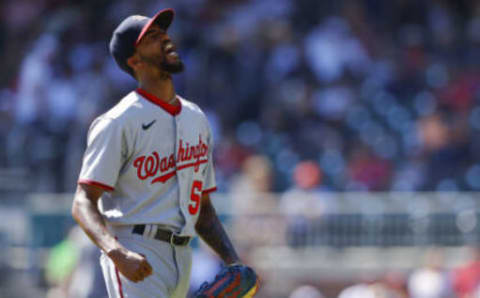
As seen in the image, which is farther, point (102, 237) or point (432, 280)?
point (432, 280)

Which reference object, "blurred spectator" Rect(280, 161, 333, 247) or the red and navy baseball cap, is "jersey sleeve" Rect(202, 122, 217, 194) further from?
"blurred spectator" Rect(280, 161, 333, 247)

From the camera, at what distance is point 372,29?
574 inches

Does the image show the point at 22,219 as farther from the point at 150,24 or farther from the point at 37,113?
the point at 150,24

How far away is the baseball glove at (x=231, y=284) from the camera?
4352 mm

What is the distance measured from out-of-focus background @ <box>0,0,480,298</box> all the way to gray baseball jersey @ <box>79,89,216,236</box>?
4.05m

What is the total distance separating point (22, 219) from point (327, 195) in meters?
3.56

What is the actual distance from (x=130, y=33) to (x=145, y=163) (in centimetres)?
58

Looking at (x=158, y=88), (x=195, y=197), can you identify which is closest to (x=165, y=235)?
(x=195, y=197)

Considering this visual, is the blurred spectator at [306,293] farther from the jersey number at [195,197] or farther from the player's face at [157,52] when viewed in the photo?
the player's face at [157,52]

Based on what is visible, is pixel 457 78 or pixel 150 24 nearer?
pixel 150 24

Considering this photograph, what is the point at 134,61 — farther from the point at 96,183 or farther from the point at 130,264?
the point at 130,264

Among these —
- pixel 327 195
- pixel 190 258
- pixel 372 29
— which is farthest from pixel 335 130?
pixel 190 258

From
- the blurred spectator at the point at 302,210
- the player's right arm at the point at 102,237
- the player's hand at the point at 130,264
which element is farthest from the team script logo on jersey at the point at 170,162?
the blurred spectator at the point at 302,210

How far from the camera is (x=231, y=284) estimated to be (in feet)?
14.3
